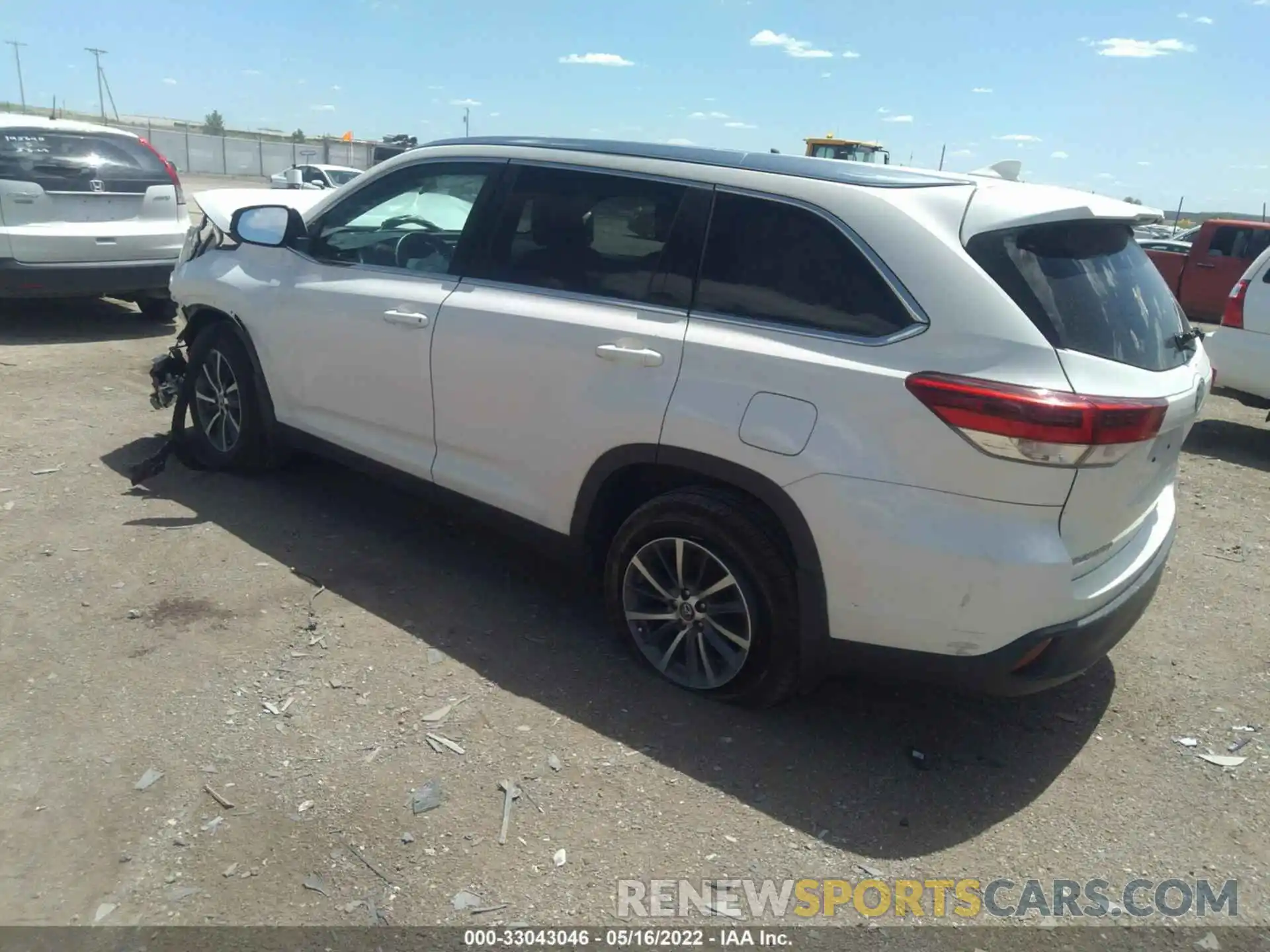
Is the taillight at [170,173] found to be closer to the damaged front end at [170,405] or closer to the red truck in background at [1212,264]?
the damaged front end at [170,405]

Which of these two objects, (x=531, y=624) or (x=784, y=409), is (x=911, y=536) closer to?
(x=784, y=409)

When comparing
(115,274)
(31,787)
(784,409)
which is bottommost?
(31,787)

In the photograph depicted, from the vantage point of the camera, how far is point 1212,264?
14.8 metres

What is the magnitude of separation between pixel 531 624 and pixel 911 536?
1754 mm

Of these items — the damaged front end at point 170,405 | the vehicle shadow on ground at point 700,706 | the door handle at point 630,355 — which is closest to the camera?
the vehicle shadow on ground at point 700,706

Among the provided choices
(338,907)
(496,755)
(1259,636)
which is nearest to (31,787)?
(338,907)

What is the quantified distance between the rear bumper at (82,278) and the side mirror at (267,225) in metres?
3.06

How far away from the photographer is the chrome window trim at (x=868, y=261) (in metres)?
2.85

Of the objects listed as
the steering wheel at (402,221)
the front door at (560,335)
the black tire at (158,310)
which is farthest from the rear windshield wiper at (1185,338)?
the black tire at (158,310)

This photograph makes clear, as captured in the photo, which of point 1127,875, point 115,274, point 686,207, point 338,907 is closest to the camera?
point 338,907

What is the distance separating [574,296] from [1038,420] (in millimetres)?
1725

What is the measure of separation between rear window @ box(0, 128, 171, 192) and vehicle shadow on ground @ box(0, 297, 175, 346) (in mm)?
1230

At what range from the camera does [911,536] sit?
279 cm

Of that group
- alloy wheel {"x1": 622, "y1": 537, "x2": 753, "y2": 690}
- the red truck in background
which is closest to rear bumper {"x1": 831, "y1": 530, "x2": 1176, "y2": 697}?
alloy wheel {"x1": 622, "y1": 537, "x2": 753, "y2": 690}
